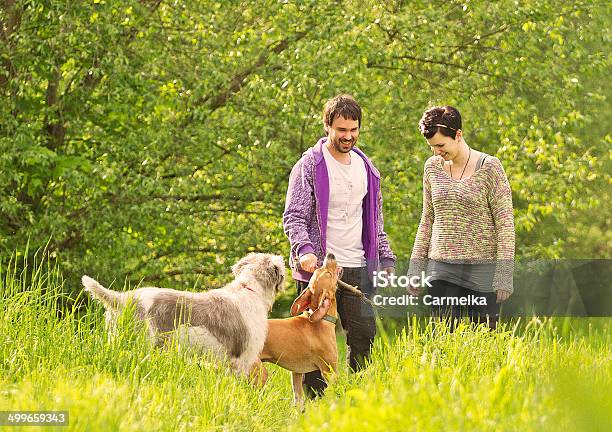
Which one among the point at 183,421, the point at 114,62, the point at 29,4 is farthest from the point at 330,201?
the point at 29,4

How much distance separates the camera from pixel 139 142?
12.6 metres

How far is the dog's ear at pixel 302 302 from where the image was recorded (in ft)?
21.2

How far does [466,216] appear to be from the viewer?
6074 millimetres

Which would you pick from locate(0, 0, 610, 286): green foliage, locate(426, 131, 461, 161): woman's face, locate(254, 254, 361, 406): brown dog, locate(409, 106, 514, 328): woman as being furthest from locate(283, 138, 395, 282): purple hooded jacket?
locate(0, 0, 610, 286): green foliage

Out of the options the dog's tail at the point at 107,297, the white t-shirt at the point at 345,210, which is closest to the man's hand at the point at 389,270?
the white t-shirt at the point at 345,210

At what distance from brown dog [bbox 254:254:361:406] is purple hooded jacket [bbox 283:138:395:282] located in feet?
0.76

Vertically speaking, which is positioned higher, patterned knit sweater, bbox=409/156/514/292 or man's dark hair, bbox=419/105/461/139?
man's dark hair, bbox=419/105/461/139

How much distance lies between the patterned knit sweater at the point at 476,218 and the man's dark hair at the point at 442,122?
0.73 feet

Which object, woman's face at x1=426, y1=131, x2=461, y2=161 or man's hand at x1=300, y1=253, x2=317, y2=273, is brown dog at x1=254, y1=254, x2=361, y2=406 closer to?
man's hand at x1=300, y1=253, x2=317, y2=273

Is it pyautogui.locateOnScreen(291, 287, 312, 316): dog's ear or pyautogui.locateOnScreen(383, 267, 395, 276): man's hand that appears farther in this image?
pyautogui.locateOnScreen(383, 267, 395, 276): man's hand

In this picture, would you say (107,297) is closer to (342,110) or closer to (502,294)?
(342,110)

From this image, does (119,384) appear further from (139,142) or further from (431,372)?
(139,142)

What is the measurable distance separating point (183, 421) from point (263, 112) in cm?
816

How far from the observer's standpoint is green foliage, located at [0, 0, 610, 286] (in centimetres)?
1216
